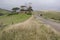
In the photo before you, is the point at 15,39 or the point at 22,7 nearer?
the point at 15,39

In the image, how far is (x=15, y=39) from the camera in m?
14.8

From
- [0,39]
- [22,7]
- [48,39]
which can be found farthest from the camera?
[22,7]

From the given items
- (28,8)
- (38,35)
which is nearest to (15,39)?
(38,35)

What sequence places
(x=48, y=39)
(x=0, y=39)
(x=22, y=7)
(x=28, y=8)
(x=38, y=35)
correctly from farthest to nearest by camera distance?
(x=22, y=7) → (x=28, y=8) → (x=0, y=39) → (x=38, y=35) → (x=48, y=39)

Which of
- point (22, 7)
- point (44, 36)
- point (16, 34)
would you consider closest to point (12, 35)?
point (16, 34)

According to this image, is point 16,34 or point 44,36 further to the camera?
point 16,34

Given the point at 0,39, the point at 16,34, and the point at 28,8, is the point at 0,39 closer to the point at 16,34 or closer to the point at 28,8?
the point at 16,34

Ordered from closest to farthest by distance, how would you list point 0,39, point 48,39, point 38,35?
1. point 48,39
2. point 38,35
3. point 0,39

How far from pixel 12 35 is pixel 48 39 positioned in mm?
3220

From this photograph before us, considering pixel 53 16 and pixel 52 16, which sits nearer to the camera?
pixel 53 16

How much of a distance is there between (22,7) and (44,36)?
83450mm

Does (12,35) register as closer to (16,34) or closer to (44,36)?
(16,34)

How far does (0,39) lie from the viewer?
53.0 ft

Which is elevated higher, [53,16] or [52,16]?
[53,16]
